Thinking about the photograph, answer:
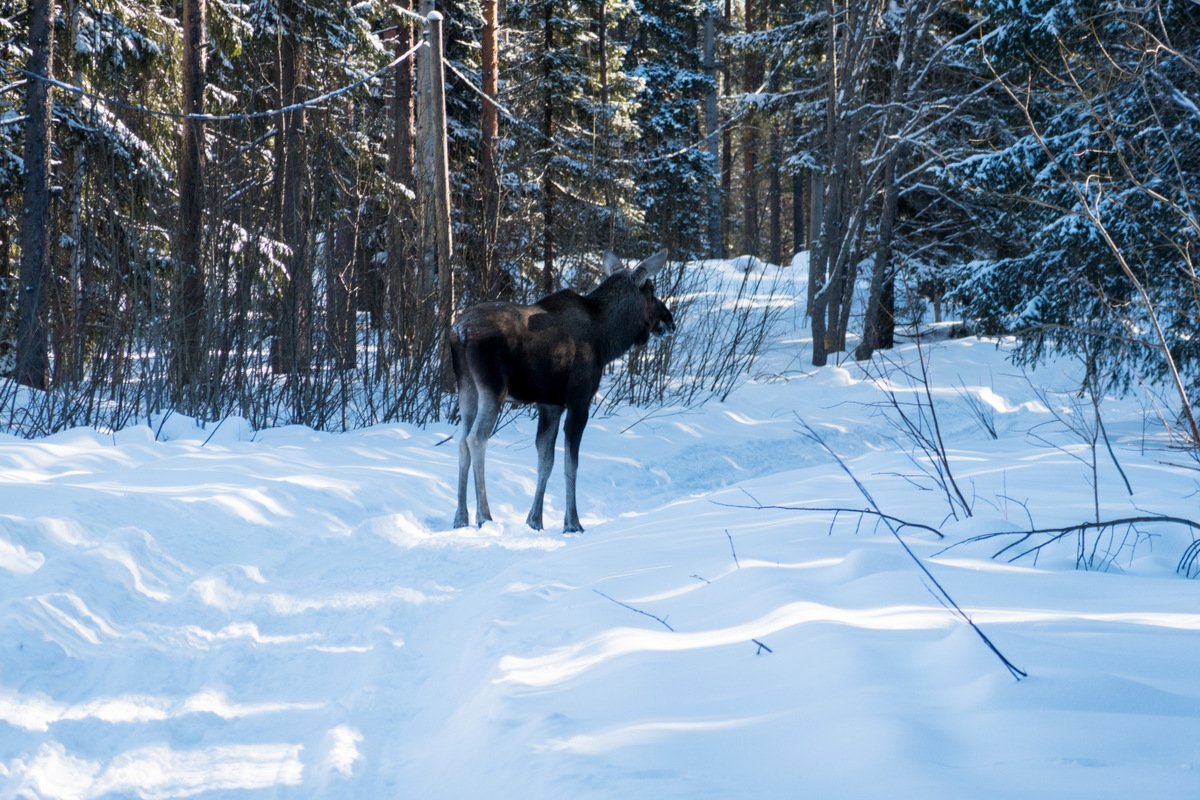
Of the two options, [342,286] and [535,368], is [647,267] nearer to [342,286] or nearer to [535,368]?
[535,368]

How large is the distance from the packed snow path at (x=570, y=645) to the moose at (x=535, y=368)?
590 millimetres

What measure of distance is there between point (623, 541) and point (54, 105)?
53.3 feet

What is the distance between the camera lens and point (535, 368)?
7715 millimetres

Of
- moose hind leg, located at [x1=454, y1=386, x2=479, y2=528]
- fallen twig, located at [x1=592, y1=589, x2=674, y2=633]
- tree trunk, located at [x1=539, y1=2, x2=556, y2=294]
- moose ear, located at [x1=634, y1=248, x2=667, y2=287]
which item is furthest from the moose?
tree trunk, located at [x1=539, y1=2, x2=556, y2=294]

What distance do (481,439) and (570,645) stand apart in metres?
3.86

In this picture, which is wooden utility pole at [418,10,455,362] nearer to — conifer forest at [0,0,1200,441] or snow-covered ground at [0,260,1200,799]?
conifer forest at [0,0,1200,441]

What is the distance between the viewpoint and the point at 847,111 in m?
18.1

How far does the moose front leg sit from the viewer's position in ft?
25.2

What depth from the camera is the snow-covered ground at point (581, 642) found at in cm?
256

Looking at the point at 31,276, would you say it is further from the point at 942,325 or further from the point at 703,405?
the point at 942,325

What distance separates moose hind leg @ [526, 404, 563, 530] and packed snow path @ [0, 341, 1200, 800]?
33 cm

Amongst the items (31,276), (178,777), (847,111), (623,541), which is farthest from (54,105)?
(178,777)

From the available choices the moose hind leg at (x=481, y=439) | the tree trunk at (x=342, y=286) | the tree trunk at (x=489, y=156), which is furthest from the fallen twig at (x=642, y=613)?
the tree trunk at (x=489, y=156)

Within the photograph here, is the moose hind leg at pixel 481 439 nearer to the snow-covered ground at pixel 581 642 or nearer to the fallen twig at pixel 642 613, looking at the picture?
the snow-covered ground at pixel 581 642
